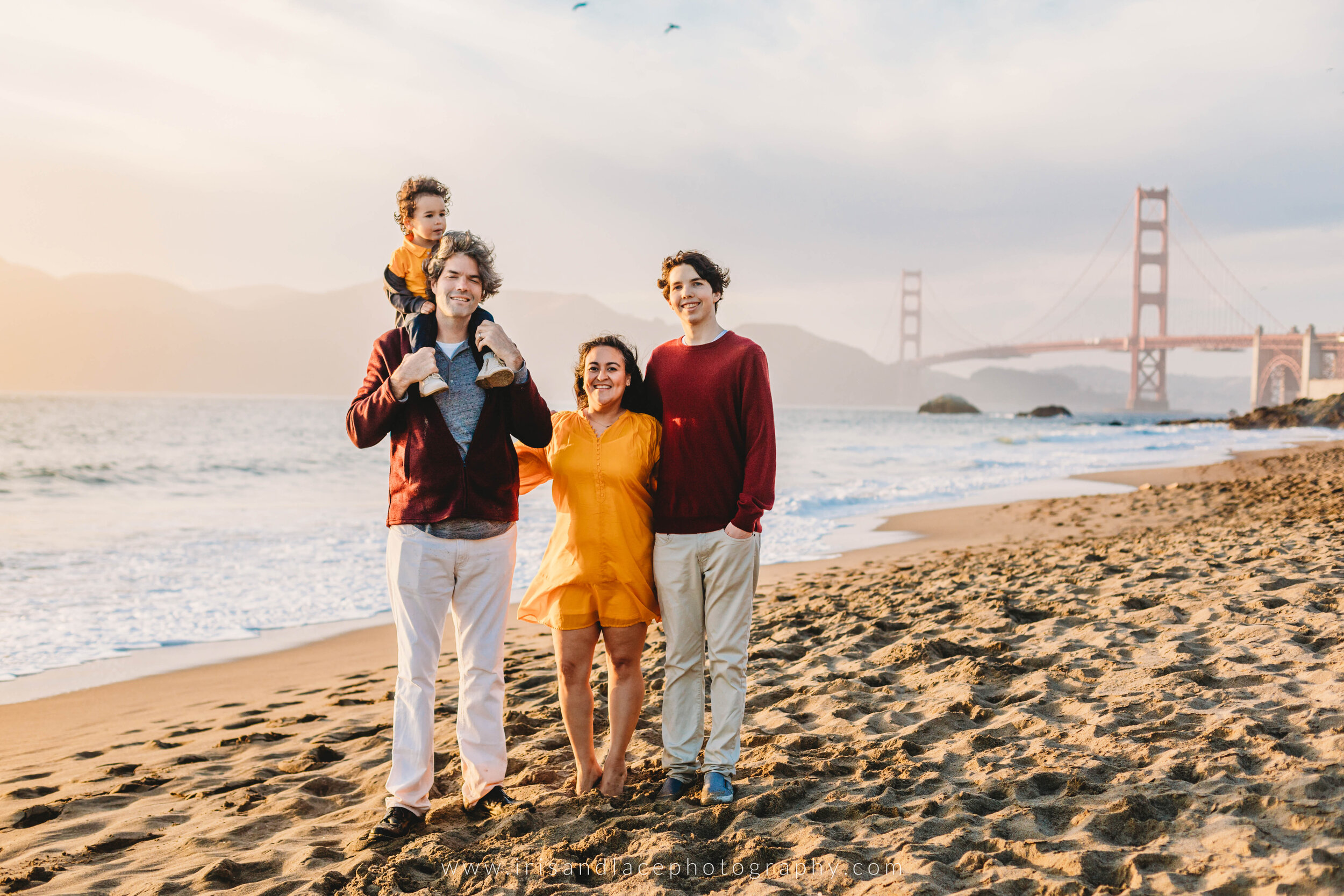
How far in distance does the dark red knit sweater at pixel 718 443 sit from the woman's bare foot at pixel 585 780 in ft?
2.30

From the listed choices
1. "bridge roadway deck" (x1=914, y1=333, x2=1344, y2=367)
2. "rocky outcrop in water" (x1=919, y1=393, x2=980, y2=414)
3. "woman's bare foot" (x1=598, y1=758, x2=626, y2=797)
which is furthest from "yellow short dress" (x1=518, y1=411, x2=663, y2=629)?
"rocky outcrop in water" (x1=919, y1=393, x2=980, y2=414)

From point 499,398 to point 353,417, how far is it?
363 mm

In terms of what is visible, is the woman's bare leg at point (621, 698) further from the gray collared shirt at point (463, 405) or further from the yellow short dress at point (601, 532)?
the gray collared shirt at point (463, 405)

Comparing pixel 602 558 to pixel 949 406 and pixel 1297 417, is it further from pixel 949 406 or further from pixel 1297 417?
pixel 949 406

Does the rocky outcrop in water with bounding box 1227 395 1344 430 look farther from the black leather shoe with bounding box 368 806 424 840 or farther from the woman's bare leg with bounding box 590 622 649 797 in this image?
the black leather shoe with bounding box 368 806 424 840

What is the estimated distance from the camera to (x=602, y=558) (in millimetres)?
2111

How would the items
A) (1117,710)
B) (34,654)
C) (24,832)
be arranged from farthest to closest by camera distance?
(34,654)
(1117,710)
(24,832)

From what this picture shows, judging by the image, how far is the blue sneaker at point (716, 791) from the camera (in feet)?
6.79

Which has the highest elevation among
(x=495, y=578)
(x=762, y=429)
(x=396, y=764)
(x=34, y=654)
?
(x=762, y=429)

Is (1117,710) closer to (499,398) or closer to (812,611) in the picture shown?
(812,611)

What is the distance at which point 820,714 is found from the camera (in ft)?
8.80

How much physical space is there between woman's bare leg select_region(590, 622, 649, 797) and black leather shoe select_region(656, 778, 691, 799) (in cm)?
12

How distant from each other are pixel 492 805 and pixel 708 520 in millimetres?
961

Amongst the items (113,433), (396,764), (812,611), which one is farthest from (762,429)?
(113,433)
